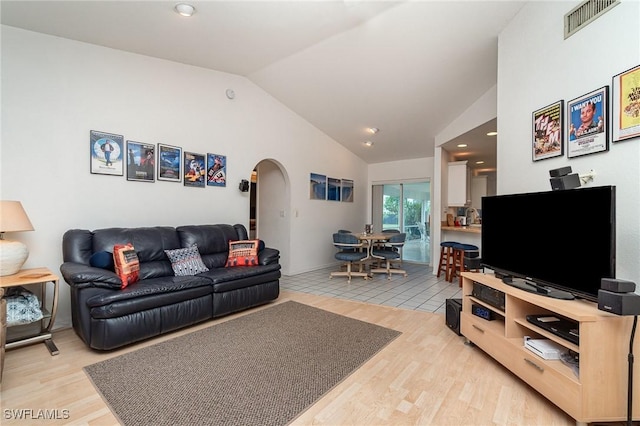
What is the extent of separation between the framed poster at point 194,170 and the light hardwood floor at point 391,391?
2137 mm

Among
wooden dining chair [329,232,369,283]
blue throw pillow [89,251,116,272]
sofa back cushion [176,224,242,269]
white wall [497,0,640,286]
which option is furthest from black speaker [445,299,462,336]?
blue throw pillow [89,251,116,272]

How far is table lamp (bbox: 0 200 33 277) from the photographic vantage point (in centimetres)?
242

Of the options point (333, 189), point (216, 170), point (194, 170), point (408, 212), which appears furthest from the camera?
point (408, 212)

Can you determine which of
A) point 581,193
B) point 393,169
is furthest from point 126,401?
point 393,169

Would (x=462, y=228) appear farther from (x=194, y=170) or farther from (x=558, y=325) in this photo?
(x=194, y=170)

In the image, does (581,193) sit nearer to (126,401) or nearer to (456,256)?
(126,401)

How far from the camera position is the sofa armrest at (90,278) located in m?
2.48

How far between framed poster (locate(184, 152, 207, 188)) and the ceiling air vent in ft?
13.5

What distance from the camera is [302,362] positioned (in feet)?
7.79

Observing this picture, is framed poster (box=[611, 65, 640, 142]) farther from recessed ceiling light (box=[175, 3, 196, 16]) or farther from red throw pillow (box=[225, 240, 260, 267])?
red throw pillow (box=[225, 240, 260, 267])

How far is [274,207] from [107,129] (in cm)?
305

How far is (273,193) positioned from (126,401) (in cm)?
436

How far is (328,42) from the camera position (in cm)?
361

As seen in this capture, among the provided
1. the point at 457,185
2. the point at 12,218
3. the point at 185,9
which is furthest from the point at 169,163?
the point at 457,185
